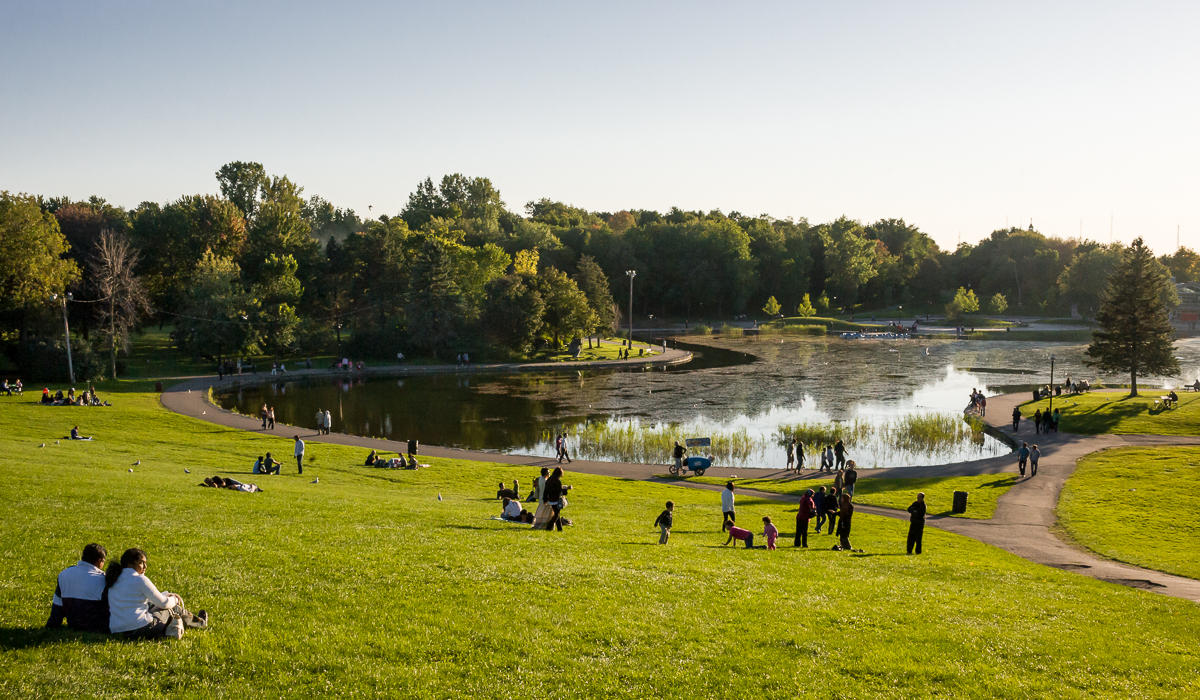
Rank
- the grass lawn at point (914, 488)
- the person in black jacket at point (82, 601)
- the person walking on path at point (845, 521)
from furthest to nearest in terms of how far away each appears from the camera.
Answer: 1. the grass lawn at point (914, 488)
2. the person walking on path at point (845, 521)
3. the person in black jacket at point (82, 601)

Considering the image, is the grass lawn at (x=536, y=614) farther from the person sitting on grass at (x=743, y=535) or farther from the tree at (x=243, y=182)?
the tree at (x=243, y=182)

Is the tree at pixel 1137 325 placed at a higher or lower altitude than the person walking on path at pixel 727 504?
higher

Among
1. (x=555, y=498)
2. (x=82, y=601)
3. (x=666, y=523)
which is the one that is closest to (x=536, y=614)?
(x=82, y=601)

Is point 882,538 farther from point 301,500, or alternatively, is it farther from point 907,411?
point 907,411

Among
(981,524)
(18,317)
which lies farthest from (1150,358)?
(18,317)

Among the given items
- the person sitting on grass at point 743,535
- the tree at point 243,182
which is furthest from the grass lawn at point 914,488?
the tree at point 243,182

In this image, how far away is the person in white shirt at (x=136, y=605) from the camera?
27.6 ft

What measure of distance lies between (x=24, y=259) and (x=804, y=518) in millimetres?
57137

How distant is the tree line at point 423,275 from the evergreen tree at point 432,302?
0.48 ft

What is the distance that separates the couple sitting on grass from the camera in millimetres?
8414

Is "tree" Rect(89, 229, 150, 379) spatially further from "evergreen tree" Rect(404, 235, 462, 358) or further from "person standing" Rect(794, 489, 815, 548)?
"person standing" Rect(794, 489, 815, 548)

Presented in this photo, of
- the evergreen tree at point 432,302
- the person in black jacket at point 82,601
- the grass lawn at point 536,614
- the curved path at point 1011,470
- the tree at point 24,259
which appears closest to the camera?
the grass lawn at point 536,614

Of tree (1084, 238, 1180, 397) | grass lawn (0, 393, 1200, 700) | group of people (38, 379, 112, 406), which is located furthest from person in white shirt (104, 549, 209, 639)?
tree (1084, 238, 1180, 397)

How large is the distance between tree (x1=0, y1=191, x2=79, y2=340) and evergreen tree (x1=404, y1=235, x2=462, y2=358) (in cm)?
2912
